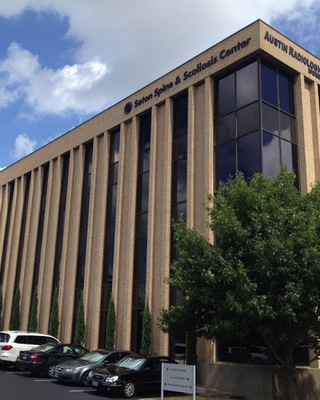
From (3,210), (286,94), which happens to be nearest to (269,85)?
(286,94)

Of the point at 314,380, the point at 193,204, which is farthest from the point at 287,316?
the point at 193,204

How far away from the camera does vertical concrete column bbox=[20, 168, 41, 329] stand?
33812mm

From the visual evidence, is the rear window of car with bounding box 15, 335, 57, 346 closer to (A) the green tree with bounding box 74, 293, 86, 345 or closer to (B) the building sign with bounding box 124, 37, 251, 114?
(A) the green tree with bounding box 74, 293, 86, 345

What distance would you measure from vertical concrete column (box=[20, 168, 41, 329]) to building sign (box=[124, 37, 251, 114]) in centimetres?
1156

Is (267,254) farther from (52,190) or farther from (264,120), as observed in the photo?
(52,190)

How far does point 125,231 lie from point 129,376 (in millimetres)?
11226

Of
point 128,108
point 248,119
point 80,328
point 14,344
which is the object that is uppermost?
point 128,108

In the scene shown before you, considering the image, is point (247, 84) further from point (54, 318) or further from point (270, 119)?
point (54, 318)

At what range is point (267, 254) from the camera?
47.9ft

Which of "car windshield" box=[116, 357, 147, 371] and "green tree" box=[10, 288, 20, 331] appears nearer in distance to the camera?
"car windshield" box=[116, 357, 147, 371]

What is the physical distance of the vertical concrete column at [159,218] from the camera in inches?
912

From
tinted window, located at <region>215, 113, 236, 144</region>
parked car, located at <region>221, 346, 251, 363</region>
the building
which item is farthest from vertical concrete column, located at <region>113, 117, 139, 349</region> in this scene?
parked car, located at <region>221, 346, 251, 363</region>

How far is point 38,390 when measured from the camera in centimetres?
1628

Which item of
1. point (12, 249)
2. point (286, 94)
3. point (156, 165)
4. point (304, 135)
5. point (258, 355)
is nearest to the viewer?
point (258, 355)
